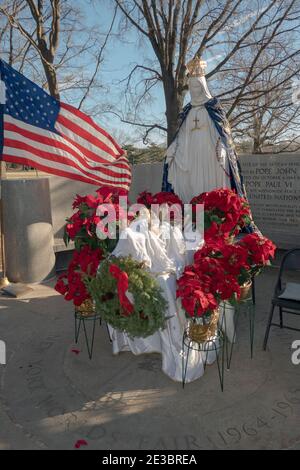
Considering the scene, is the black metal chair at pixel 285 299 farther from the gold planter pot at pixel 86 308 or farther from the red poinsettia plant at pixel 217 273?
the gold planter pot at pixel 86 308

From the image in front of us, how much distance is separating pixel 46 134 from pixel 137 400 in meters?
3.34

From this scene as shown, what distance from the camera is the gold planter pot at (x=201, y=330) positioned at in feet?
9.91

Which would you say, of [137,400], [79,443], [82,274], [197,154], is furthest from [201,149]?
[79,443]

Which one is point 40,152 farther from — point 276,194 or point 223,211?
point 276,194

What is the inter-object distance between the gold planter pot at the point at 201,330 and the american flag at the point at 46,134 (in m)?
2.83

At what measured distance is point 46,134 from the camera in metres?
4.93

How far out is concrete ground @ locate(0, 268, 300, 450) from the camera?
2539mm

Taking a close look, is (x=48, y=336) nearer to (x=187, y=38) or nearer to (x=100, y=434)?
(x=100, y=434)

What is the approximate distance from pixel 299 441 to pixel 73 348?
217 centimetres

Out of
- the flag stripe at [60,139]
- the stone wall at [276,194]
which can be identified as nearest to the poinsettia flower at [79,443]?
the flag stripe at [60,139]

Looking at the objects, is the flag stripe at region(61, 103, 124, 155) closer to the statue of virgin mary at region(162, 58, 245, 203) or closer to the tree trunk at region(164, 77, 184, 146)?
the statue of virgin mary at region(162, 58, 245, 203)

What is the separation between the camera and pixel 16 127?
4789 mm
